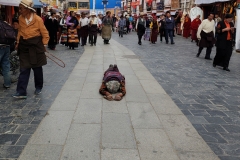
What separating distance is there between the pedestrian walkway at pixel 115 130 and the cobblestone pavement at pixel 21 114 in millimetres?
121

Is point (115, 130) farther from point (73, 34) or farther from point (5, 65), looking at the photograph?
point (73, 34)

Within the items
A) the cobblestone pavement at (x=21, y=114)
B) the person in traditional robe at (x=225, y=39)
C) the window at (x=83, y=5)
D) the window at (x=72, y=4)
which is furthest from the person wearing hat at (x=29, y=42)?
the window at (x=83, y=5)

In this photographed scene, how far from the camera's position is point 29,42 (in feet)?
16.2

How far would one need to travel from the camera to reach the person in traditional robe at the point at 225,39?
321 inches

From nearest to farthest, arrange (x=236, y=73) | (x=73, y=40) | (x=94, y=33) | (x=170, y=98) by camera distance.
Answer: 1. (x=170, y=98)
2. (x=236, y=73)
3. (x=73, y=40)
4. (x=94, y=33)

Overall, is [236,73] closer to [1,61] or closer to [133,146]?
[133,146]

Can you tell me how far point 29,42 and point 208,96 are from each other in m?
3.74

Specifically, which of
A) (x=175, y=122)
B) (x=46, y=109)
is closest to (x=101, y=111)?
(x=46, y=109)

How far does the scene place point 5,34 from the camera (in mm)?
5410

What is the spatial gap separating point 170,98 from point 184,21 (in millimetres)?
15991

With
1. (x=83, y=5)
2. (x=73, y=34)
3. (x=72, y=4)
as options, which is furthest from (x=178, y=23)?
(x=72, y=4)

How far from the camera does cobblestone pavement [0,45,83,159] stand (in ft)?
10.8

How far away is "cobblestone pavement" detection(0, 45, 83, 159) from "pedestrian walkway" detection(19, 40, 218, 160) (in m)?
0.12

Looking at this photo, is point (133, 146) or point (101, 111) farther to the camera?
point (101, 111)
